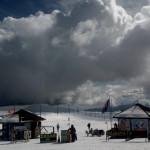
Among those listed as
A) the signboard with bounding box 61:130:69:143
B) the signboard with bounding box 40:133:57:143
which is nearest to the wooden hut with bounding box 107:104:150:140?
the signboard with bounding box 61:130:69:143

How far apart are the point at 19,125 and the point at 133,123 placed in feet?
47.6

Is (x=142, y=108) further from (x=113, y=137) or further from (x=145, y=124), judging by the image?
(x=113, y=137)

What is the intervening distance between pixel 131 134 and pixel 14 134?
14.6 metres

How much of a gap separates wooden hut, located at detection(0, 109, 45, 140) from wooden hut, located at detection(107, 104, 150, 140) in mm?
10075

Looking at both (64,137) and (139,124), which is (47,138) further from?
(139,124)

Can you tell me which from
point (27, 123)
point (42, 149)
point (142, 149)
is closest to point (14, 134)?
point (27, 123)

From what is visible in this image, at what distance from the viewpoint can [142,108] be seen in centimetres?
4978

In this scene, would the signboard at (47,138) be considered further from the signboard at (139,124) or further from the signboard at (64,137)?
the signboard at (139,124)

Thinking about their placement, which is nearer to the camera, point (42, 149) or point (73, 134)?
point (42, 149)

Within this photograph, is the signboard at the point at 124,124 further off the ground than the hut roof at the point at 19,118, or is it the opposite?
the hut roof at the point at 19,118

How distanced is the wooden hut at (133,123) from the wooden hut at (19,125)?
10075 mm

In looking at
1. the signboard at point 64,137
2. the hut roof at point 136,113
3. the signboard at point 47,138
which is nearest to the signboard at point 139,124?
the hut roof at point 136,113

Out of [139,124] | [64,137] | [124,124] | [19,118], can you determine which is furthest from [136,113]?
[19,118]

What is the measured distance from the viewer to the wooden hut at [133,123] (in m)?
47.1
